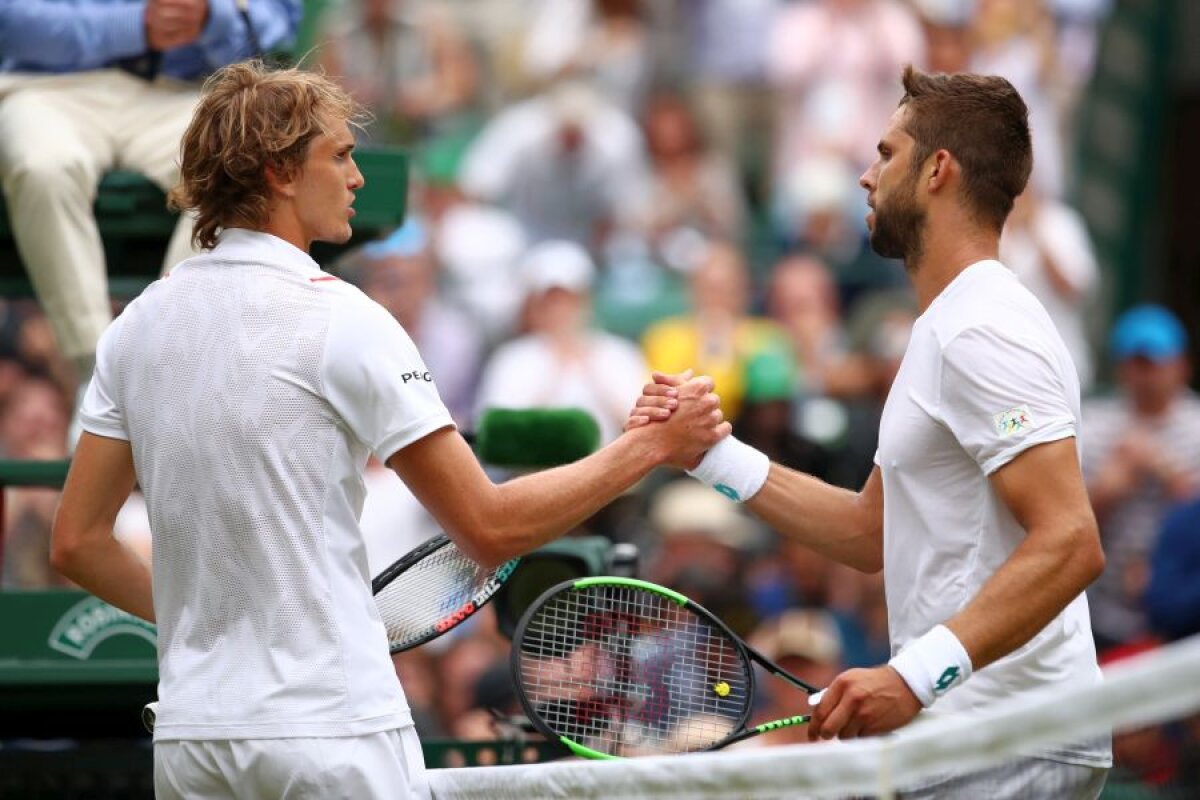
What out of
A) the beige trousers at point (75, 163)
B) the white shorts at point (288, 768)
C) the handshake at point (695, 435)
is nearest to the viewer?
the white shorts at point (288, 768)

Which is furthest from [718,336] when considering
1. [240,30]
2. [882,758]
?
[882,758]

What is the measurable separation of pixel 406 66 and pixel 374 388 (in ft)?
25.9

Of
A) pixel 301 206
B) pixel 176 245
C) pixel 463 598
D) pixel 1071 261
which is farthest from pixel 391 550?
pixel 1071 261

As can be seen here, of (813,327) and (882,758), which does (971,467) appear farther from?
(813,327)

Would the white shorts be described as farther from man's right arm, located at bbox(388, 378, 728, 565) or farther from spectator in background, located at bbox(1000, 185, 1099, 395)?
spectator in background, located at bbox(1000, 185, 1099, 395)

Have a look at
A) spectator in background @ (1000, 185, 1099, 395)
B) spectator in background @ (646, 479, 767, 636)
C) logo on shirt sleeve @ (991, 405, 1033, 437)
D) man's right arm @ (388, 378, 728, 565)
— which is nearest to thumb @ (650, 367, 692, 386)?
man's right arm @ (388, 378, 728, 565)

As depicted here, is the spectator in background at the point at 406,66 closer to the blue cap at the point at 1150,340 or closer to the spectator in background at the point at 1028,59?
the spectator in background at the point at 1028,59

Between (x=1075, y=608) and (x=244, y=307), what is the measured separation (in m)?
1.52

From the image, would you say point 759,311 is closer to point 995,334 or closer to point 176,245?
point 176,245

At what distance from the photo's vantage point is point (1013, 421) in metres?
3.46

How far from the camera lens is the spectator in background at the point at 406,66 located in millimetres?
10742

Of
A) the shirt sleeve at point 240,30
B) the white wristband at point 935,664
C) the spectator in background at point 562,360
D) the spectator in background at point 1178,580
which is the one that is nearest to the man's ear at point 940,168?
the white wristband at point 935,664

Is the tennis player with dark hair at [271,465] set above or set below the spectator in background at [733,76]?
above

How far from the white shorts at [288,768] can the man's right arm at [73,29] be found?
2868 mm
